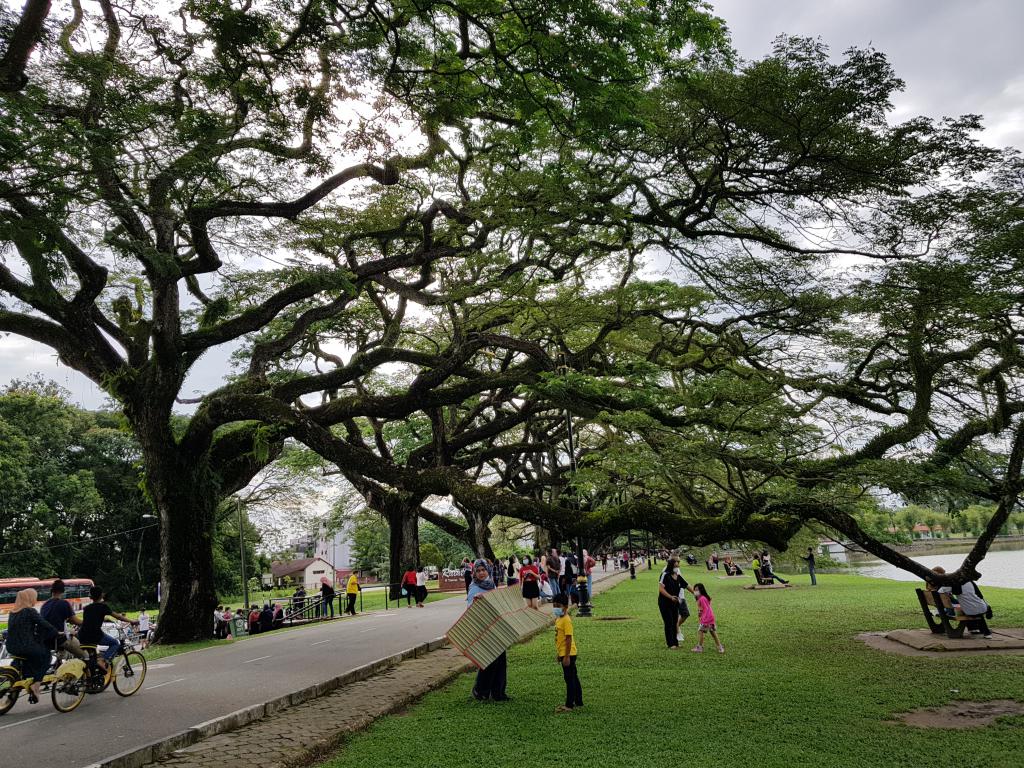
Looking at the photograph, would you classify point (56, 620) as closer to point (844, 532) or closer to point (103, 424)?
point (844, 532)

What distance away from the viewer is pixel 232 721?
6961 millimetres

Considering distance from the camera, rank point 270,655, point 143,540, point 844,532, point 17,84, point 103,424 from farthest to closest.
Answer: point 103,424 → point 143,540 → point 270,655 → point 844,532 → point 17,84

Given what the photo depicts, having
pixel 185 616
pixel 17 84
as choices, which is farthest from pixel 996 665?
pixel 185 616

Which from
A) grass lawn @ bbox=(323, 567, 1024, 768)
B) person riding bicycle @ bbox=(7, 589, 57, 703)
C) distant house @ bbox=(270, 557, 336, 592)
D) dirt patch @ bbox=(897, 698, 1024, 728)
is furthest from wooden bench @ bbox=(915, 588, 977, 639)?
distant house @ bbox=(270, 557, 336, 592)

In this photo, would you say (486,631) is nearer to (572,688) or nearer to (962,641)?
(572,688)

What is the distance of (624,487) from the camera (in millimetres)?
14484

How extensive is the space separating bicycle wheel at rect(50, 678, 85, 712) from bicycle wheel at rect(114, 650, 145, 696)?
514 mm

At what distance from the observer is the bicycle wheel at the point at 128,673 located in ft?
28.8

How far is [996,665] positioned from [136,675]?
1133 centimetres

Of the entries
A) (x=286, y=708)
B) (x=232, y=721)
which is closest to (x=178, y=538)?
(x=286, y=708)

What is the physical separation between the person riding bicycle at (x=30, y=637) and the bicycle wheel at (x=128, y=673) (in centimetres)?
83

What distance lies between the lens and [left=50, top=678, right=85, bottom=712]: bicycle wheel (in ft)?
26.2

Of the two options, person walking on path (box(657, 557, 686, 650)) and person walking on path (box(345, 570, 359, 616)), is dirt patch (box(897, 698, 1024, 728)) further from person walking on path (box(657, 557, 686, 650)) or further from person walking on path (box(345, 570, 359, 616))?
person walking on path (box(345, 570, 359, 616))

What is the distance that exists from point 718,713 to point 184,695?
6586 mm
